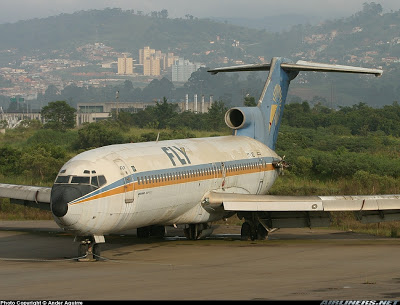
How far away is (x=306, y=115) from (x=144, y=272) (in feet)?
270

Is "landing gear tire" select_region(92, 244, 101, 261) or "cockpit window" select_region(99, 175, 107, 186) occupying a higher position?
"cockpit window" select_region(99, 175, 107, 186)

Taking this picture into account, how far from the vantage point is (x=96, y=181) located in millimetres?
23469

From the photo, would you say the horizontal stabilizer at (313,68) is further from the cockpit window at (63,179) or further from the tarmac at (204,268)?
the cockpit window at (63,179)

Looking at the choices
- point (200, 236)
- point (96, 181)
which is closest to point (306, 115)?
point (200, 236)

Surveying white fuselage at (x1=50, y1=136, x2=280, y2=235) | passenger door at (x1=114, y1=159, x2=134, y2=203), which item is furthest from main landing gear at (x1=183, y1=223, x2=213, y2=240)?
passenger door at (x1=114, y1=159, x2=134, y2=203)

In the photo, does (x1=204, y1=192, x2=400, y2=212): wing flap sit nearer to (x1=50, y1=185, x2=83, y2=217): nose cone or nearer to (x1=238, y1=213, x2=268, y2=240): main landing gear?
(x1=238, y1=213, x2=268, y2=240): main landing gear

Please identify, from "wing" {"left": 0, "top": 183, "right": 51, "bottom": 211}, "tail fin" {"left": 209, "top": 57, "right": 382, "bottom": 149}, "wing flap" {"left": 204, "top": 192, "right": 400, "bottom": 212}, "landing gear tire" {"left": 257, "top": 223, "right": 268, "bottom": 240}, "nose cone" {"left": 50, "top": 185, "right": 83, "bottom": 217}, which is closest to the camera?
"nose cone" {"left": 50, "top": 185, "right": 83, "bottom": 217}

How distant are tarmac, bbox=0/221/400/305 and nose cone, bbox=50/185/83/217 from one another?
158cm

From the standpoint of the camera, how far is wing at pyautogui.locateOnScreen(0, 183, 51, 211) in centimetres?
3016

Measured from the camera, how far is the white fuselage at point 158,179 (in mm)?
23453

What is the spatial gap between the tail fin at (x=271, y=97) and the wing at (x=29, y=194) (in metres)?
9.79

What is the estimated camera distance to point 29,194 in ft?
100

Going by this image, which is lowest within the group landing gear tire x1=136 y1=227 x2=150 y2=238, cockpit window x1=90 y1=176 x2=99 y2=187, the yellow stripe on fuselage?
landing gear tire x1=136 y1=227 x2=150 y2=238

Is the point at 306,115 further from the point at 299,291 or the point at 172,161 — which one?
the point at 299,291
